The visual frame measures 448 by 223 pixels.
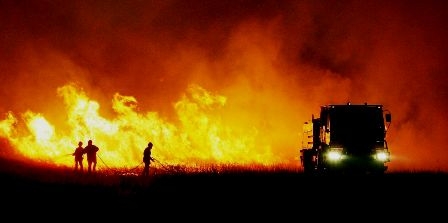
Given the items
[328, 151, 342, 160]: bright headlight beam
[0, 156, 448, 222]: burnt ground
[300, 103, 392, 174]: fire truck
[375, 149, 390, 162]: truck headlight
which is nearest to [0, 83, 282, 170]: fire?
[0, 156, 448, 222]: burnt ground

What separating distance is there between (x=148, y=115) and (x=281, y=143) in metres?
11.5

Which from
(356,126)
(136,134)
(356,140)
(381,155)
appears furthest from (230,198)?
(136,134)

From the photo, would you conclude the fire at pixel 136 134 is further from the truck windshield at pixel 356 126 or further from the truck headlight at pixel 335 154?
the truck windshield at pixel 356 126

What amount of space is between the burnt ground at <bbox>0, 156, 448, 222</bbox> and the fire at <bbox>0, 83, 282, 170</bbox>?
494 inches

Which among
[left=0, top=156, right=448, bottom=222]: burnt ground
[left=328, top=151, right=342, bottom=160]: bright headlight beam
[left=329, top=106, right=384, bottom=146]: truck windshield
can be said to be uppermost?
[left=329, top=106, right=384, bottom=146]: truck windshield

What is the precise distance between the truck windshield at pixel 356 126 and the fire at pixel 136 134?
13.5m

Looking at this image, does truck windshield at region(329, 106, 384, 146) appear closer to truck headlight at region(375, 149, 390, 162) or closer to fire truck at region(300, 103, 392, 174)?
fire truck at region(300, 103, 392, 174)

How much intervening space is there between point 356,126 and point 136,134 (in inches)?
790

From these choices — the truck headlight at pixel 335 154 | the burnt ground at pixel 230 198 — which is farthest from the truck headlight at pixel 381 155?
the truck headlight at pixel 335 154

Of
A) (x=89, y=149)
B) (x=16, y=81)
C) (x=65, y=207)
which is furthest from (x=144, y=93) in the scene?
(x=65, y=207)

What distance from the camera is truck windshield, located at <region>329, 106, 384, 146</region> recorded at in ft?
84.1

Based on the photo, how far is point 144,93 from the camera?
1997 inches

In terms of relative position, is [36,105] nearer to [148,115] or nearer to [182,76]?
[148,115]

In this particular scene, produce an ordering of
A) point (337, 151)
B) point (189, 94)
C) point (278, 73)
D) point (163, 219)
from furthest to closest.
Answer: point (278, 73), point (189, 94), point (337, 151), point (163, 219)
